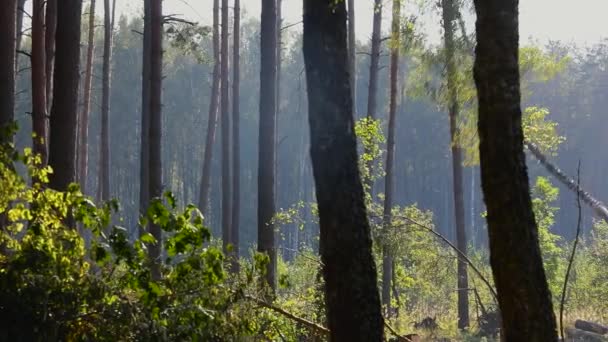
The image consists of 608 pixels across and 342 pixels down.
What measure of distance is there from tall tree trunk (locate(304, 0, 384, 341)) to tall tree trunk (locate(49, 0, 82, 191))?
434cm

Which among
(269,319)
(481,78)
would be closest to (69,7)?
(269,319)

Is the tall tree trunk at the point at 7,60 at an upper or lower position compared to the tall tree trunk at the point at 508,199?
upper

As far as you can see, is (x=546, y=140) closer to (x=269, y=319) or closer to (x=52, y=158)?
(x=52, y=158)

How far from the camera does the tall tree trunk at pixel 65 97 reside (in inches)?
395

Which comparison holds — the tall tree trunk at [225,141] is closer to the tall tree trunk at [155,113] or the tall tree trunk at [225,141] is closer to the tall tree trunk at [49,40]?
the tall tree trunk at [155,113]

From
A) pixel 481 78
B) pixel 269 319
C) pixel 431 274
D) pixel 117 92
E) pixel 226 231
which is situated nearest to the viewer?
Result: pixel 481 78

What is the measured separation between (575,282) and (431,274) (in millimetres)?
12492

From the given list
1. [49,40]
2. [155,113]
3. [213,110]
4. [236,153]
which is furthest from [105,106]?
[49,40]

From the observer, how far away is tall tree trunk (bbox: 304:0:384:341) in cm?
623

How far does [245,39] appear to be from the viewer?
7088cm

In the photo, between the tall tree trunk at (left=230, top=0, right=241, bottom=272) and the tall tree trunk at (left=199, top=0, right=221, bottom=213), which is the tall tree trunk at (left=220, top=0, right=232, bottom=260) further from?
the tall tree trunk at (left=199, top=0, right=221, bottom=213)

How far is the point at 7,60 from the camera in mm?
12164

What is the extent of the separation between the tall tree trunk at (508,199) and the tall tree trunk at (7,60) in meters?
7.63

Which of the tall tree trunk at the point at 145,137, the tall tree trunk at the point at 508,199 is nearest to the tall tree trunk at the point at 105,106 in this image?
the tall tree trunk at the point at 145,137
